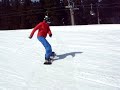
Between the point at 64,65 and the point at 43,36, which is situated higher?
the point at 43,36

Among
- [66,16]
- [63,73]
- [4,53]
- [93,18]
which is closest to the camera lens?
[63,73]

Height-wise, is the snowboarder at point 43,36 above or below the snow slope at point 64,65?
above

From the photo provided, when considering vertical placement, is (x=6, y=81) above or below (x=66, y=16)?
above

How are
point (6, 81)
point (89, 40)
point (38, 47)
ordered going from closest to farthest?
point (6, 81)
point (38, 47)
point (89, 40)

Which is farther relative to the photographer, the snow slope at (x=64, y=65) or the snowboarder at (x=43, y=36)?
the snowboarder at (x=43, y=36)

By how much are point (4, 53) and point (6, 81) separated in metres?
4.91

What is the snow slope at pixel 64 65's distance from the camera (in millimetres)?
9664

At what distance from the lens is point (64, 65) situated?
12.0 metres

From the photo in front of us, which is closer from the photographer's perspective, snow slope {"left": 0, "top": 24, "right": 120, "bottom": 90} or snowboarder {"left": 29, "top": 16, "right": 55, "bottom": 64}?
snow slope {"left": 0, "top": 24, "right": 120, "bottom": 90}

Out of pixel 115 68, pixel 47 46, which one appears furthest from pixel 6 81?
pixel 115 68

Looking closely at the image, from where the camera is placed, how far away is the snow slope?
31.7 ft

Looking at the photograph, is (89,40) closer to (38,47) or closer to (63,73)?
(38,47)

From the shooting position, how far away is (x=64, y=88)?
364 inches

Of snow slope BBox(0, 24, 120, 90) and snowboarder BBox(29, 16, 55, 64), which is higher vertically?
snowboarder BBox(29, 16, 55, 64)
